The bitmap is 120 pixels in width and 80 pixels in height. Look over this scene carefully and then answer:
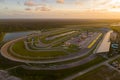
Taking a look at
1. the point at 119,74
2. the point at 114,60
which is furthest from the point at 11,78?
the point at 114,60

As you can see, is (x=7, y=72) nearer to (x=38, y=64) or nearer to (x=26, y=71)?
(x=26, y=71)

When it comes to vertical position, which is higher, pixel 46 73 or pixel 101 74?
pixel 46 73

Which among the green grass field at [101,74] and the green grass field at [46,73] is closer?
the green grass field at [101,74]

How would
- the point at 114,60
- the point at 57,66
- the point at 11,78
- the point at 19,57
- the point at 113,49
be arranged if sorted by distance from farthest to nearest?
the point at 113,49 → the point at 19,57 → the point at 114,60 → the point at 57,66 → the point at 11,78

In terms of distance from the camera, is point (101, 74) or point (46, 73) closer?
point (101, 74)

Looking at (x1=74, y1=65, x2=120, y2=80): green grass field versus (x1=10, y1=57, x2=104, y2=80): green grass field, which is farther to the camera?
(x1=10, y1=57, x2=104, y2=80): green grass field

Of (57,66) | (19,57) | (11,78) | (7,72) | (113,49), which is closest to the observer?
(11,78)

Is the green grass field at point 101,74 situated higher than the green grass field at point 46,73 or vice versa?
the green grass field at point 46,73

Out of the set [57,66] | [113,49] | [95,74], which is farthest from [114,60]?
[57,66]

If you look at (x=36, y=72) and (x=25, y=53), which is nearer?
A: (x=36, y=72)

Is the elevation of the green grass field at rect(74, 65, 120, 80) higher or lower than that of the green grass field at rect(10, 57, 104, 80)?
lower
